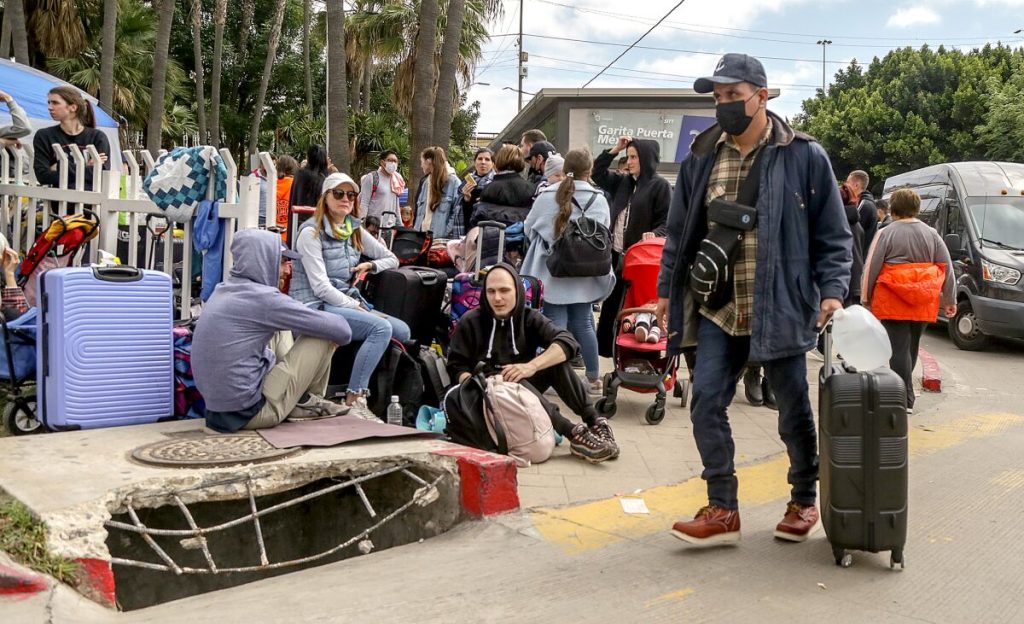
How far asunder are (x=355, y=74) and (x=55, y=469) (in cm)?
3174

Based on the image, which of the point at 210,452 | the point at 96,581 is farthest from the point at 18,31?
the point at 96,581

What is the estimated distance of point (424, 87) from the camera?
13.5 metres

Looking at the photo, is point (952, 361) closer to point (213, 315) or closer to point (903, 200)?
point (903, 200)

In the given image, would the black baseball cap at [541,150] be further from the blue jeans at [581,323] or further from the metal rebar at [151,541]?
the metal rebar at [151,541]

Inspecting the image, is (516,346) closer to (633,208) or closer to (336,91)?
(633,208)

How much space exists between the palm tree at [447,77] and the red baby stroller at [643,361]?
6.78 meters

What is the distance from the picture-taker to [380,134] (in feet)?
98.7

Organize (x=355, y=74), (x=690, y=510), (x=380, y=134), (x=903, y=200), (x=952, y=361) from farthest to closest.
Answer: (x=355, y=74), (x=380, y=134), (x=952, y=361), (x=903, y=200), (x=690, y=510)

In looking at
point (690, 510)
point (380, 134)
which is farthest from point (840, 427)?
point (380, 134)

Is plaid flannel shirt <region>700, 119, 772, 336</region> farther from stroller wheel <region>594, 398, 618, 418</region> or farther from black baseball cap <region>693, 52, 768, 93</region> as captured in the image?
stroller wheel <region>594, 398, 618, 418</region>

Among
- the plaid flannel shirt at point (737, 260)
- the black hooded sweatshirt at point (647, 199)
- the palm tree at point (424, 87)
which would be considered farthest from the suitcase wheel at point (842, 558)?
the palm tree at point (424, 87)

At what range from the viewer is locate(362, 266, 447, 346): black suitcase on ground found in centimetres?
723

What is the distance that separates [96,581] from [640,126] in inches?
919

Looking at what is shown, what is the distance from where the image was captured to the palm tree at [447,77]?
13.8m
